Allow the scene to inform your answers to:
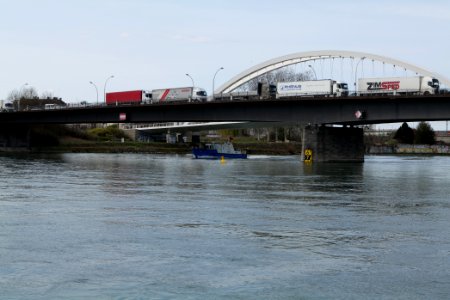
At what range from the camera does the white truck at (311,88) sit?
100875 millimetres

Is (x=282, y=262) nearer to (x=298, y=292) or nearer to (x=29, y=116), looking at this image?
(x=298, y=292)

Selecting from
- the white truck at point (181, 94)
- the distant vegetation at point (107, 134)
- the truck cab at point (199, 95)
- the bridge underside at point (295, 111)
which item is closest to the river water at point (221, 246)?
the bridge underside at point (295, 111)

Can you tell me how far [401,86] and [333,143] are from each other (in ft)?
44.0

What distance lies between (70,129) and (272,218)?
14978 cm

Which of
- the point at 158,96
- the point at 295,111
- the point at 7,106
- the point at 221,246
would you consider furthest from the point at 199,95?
the point at 221,246

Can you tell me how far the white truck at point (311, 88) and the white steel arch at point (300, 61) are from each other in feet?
89.1

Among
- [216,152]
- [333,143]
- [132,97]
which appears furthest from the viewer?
[132,97]

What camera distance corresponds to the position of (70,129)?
568 ft

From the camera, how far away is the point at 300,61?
154000 mm

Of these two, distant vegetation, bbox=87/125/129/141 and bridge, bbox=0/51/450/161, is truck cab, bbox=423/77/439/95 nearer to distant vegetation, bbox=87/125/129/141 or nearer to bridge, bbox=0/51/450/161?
bridge, bbox=0/51/450/161

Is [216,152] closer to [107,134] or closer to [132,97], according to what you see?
[132,97]

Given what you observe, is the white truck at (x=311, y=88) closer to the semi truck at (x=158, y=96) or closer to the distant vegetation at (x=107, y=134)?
the semi truck at (x=158, y=96)

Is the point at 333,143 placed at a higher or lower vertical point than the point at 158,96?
lower

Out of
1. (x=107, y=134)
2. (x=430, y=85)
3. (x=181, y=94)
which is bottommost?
(x=107, y=134)
